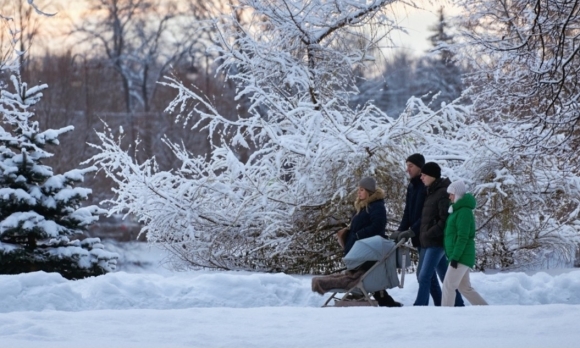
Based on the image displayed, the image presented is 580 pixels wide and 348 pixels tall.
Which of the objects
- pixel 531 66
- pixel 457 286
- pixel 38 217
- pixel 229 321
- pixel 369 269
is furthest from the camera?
pixel 38 217

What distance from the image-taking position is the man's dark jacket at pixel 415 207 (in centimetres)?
1019

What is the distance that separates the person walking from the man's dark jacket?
19cm

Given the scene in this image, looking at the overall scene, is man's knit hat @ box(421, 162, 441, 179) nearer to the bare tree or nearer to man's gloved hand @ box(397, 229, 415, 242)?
man's gloved hand @ box(397, 229, 415, 242)

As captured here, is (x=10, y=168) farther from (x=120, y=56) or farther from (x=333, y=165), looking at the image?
(x=120, y=56)

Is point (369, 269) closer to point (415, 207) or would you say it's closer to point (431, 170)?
point (415, 207)

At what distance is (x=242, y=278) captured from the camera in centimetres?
1159

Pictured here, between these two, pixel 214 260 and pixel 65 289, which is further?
pixel 214 260

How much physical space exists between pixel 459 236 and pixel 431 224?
0.52 m

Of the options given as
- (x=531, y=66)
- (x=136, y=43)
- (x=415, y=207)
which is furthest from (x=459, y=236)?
(x=136, y=43)

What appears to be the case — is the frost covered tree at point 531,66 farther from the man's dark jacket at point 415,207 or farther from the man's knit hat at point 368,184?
the man's knit hat at point 368,184

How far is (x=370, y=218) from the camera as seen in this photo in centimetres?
1034

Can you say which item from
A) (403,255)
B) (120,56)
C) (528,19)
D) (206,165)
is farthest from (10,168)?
(120,56)

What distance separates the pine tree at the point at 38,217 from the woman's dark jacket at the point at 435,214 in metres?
8.23

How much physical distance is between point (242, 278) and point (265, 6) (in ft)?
20.5
